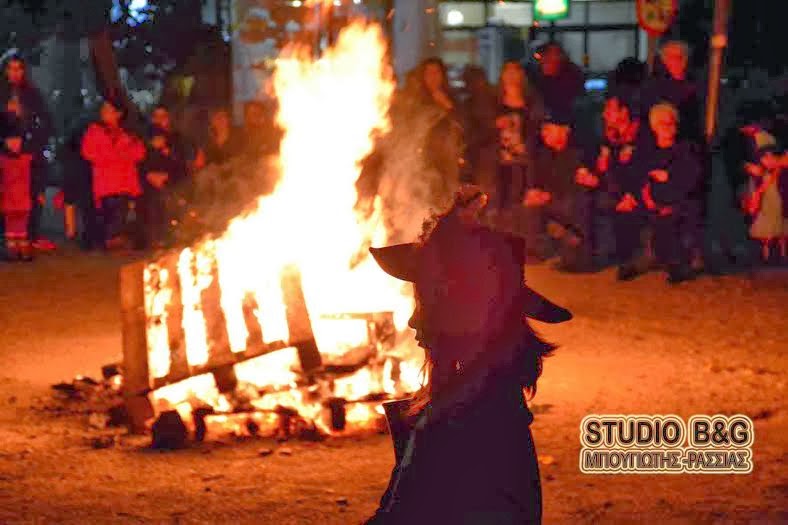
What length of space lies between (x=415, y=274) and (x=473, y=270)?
258mm

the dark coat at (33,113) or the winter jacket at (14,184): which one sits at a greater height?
the dark coat at (33,113)

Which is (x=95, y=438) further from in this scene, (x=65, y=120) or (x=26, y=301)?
(x=65, y=120)

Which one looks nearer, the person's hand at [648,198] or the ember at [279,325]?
the ember at [279,325]

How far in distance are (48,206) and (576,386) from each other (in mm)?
11810

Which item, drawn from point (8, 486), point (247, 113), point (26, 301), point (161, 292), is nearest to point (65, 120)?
point (247, 113)

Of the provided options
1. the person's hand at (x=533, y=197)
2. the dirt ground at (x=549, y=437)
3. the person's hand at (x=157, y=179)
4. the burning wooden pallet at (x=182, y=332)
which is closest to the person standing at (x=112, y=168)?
the person's hand at (x=157, y=179)

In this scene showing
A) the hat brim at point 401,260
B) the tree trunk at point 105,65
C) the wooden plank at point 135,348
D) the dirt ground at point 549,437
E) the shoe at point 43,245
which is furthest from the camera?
the tree trunk at point 105,65

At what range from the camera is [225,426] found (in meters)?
6.40

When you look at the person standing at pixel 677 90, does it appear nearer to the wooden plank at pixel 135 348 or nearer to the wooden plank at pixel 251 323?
the wooden plank at pixel 251 323

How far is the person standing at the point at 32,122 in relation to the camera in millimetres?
13664

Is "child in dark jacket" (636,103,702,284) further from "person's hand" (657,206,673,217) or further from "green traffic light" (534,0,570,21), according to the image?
"green traffic light" (534,0,570,21)

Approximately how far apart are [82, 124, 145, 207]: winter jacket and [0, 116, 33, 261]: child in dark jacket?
0.76 metres

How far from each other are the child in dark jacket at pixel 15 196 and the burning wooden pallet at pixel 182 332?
6.84 metres

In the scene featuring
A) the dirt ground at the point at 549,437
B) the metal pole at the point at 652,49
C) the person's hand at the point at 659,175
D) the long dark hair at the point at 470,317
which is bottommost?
the dirt ground at the point at 549,437
